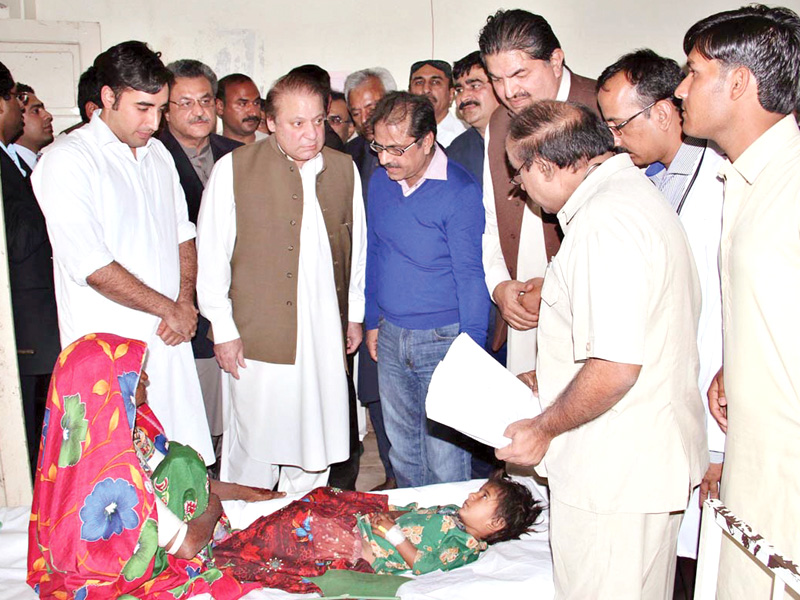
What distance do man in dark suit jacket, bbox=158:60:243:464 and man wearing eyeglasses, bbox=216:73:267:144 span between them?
2.32 ft

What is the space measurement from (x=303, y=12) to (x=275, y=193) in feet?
11.6

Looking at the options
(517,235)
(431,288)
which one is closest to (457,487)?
(431,288)

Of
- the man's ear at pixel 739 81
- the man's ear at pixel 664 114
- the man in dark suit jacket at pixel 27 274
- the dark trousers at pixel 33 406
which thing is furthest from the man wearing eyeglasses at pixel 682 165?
the dark trousers at pixel 33 406

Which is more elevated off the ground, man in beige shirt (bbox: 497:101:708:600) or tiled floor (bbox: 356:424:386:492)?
man in beige shirt (bbox: 497:101:708:600)

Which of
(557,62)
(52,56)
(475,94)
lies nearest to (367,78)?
(475,94)

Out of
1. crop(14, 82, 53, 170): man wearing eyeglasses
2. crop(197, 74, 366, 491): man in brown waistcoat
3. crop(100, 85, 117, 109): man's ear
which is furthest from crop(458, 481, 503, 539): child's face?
crop(14, 82, 53, 170): man wearing eyeglasses

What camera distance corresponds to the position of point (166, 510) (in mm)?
1964

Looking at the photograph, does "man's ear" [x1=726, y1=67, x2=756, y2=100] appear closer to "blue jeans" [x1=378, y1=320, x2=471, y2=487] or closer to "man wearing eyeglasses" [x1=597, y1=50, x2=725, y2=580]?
"man wearing eyeglasses" [x1=597, y1=50, x2=725, y2=580]

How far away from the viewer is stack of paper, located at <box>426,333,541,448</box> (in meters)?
1.89

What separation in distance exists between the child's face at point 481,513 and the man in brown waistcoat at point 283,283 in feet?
2.76

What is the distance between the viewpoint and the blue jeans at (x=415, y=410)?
2916 mm

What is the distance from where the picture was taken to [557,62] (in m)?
2.66

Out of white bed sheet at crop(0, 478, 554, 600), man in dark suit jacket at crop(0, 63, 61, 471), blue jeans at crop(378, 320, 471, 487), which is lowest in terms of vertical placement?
white bed sheet at crop(0, 478, 554, 600)

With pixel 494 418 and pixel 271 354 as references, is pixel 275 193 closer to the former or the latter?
pixel 271 354
